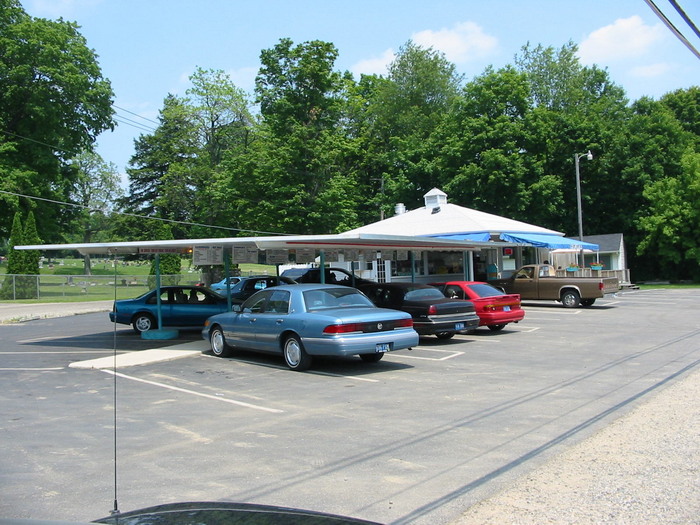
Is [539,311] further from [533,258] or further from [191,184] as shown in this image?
[191,184]

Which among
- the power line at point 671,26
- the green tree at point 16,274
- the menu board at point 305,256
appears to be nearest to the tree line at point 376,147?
the green tree at point 16,274

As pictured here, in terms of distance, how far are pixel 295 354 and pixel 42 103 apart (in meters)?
40.1

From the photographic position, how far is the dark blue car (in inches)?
757

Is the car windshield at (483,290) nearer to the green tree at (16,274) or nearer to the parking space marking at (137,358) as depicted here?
the parking space marking at (137,358)

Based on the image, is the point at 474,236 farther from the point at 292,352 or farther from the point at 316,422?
the point at 316,422

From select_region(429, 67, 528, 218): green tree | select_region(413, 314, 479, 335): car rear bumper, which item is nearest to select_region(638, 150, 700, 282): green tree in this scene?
select_region(429, 67, 528, 218): green tree

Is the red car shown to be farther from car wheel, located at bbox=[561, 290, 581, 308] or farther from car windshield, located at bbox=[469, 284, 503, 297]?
car wheel, located at bbox=[561, 290, 581, 308]

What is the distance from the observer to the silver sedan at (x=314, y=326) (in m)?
11.3

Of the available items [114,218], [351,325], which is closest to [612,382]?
[351,325]

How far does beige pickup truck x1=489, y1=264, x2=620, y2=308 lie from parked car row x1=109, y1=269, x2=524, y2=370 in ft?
27.0

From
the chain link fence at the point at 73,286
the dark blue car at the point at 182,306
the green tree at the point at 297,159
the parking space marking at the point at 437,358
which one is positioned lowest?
the parking space marking at the point at 437,358

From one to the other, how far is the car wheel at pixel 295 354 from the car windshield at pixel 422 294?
462cm

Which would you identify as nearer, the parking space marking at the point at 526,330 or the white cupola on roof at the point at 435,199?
the parking space marking at the point at 526,330

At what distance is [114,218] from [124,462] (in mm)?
69213
